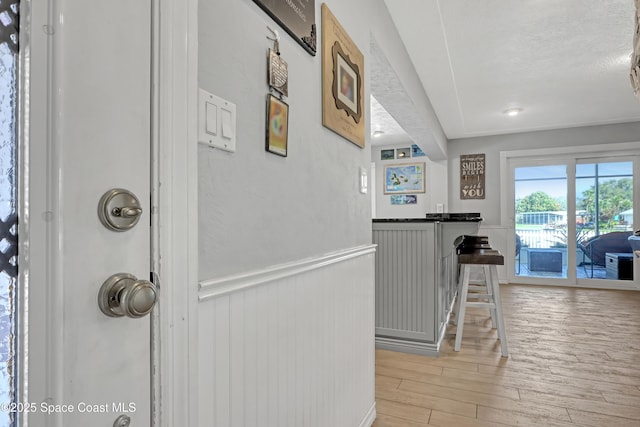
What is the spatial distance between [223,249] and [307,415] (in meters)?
0.70

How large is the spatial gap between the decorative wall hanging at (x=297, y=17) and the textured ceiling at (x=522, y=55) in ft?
4.16

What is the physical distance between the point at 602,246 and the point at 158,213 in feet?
20.1

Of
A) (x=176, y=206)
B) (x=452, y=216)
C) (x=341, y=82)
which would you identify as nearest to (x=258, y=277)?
(x=176, y=206)

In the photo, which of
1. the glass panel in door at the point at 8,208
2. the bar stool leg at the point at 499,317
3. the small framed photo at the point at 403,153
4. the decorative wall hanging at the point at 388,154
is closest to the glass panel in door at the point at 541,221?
the small framed photo at the point at 403,153

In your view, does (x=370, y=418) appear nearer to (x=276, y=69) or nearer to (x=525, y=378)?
(x=525, y=378)

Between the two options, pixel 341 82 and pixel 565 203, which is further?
pixel 565 203

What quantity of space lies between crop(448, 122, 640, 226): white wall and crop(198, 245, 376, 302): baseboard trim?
4874 mm

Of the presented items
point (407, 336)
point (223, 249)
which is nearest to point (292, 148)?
point (223, 249)

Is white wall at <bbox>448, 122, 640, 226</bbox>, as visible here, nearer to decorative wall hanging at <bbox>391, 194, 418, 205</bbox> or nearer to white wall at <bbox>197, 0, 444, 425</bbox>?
decorative wall hanging at <bbox>391, 194, 418, 205</bbox>

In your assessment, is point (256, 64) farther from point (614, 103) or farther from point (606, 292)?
point (606, 292)

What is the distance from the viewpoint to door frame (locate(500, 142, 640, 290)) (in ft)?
15.4

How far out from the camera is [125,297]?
47 centimetres

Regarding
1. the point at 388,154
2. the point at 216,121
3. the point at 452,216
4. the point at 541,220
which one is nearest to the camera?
the point at 216,121

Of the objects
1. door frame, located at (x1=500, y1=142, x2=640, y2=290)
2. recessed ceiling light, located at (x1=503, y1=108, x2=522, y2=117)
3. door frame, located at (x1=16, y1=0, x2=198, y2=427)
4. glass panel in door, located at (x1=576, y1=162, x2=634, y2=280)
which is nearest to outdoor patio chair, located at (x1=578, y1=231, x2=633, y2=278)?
glass panel in door, located at (x1=576, y1=162, x2=634, y2=280)
